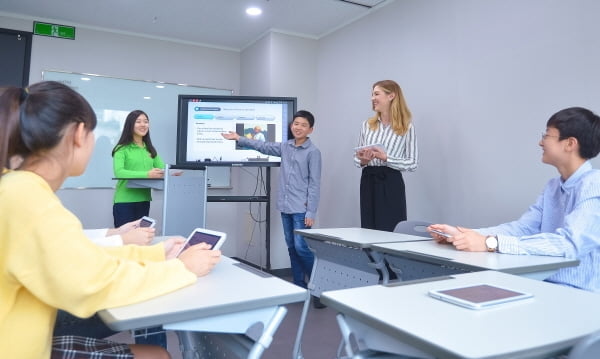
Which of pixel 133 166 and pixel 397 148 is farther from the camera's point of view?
pixel 133 166

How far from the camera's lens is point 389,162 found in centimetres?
294

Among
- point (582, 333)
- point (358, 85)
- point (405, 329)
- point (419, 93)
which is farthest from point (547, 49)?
point (405, 329)

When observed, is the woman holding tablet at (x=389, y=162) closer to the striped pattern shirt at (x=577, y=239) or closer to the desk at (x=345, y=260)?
the desk at (x=345, y=260)

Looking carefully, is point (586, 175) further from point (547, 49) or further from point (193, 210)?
point (193, 210)

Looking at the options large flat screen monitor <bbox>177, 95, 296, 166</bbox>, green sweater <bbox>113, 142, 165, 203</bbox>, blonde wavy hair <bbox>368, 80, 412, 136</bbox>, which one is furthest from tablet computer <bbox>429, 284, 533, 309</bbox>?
large flat screen monitor <bbox>177, 95, 296, 166</bbox>

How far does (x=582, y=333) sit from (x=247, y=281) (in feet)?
2.60

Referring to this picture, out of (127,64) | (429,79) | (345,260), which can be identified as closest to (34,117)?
(345,260)

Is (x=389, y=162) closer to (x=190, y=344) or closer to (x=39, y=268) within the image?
(x=190, y=344)

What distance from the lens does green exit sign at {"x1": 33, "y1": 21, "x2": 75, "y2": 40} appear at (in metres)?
4.25

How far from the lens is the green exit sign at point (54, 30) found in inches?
167

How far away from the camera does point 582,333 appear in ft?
A: 2.76

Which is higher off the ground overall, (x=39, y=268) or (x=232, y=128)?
(x=232, y=128)

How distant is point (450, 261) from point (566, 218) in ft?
1.74

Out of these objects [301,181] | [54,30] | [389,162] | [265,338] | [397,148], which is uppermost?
[54,30]
